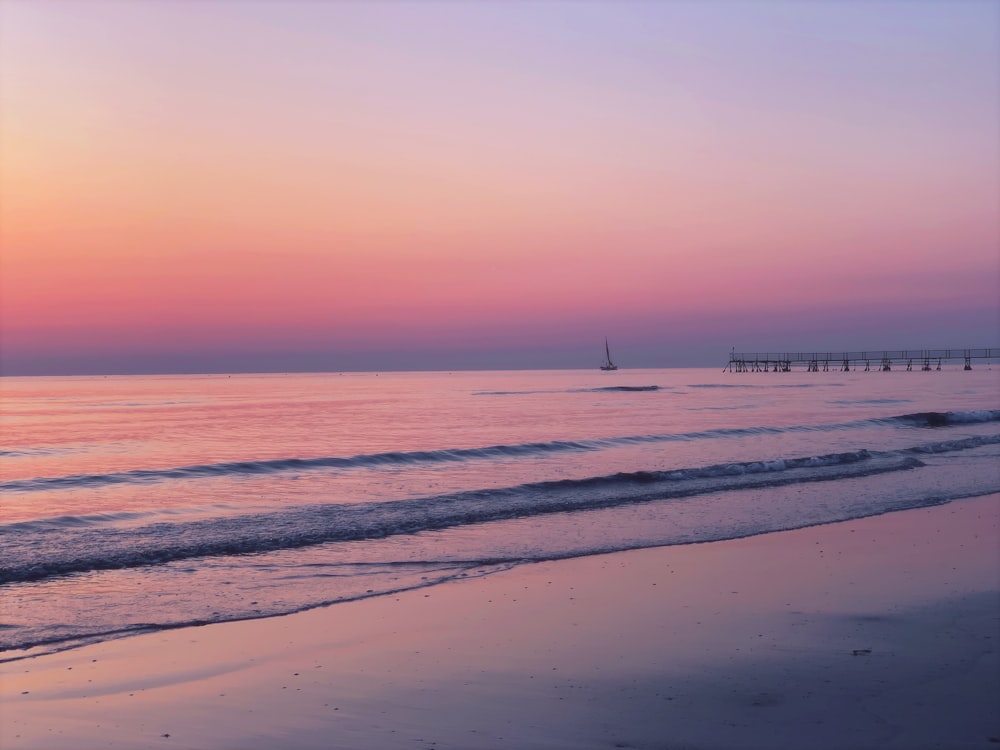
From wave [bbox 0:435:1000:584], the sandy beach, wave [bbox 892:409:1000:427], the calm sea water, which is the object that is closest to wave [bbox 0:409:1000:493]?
the calm sea water

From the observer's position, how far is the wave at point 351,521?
1277 cm

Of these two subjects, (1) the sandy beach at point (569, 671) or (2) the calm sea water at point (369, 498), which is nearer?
(1) the sandy beach at point (569, 671)

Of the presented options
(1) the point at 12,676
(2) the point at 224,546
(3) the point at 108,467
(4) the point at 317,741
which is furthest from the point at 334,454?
(4) the point at 317,741

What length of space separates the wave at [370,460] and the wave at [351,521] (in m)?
6.27

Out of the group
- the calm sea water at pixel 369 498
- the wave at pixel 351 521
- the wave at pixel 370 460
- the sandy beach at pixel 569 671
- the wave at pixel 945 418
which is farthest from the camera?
the wave at pixel 945 418

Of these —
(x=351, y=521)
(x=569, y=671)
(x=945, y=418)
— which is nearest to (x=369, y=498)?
(x=351, y=521)

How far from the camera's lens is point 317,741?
5.87 metres

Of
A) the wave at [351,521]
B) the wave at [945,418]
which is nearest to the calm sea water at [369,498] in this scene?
the wave at [351,521]

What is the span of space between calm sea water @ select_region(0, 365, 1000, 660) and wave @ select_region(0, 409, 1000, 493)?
12 cm

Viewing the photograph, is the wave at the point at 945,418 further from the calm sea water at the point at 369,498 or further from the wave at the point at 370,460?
the wave at the point at 370,460

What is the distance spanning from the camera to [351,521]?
52.0 ft

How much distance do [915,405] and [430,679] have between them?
2263 inches

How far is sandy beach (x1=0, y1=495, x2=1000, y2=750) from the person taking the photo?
236 inches

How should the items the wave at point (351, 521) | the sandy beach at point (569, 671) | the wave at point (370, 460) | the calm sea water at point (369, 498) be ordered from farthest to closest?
the wave at point (370, 460), the wave at point (351, 521), the calm sea water at point (369, 498), the sandy beach at point (569, 671)
